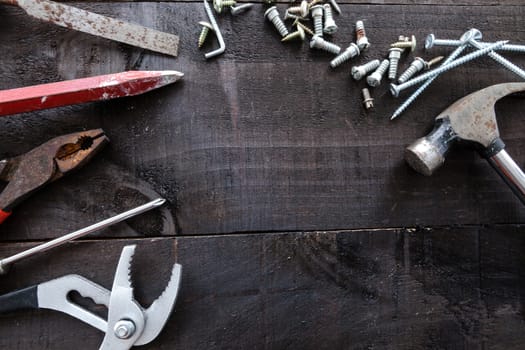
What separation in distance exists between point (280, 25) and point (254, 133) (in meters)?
0.22

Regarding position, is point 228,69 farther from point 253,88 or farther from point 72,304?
point 72,304

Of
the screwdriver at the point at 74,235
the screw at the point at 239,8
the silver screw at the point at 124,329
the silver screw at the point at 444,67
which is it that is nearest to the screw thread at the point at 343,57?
the silver screw at the point at 444,67

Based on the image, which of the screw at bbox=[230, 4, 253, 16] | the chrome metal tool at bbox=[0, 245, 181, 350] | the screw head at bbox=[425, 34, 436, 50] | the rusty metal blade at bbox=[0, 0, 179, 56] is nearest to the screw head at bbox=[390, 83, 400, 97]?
the screw head at bbox=[425, 34, 436, 50]

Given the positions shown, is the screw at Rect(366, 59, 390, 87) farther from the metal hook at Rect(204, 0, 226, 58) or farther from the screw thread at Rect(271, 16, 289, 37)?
the metal hook at Rect(204, 0, 226, 58)

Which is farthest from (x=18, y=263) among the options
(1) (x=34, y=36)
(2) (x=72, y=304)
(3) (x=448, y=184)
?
(3) (x=448, y=184)

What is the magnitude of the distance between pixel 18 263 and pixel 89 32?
1.50 feet

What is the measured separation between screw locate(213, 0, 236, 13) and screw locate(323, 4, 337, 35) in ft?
0.61

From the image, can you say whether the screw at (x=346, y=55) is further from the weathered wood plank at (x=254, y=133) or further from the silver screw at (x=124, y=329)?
the silver screw at (x=124, y=329)

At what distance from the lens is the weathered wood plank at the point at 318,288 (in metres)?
0.78

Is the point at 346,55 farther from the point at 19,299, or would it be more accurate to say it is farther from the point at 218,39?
the point at 19,299

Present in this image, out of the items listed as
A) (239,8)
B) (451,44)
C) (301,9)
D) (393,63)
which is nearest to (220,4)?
(239,8)

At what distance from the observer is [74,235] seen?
2.48 feet

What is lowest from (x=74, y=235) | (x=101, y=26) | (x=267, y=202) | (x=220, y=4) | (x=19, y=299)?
(x=19, y=299)

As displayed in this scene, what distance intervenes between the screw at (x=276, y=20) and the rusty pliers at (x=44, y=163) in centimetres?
40
